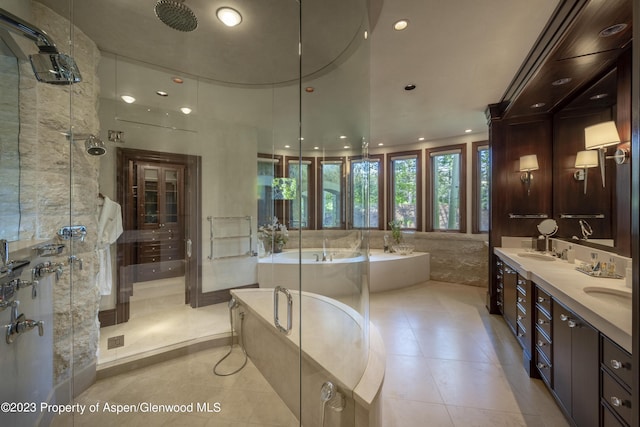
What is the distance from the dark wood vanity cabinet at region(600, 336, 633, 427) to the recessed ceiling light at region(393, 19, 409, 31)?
7.26ft

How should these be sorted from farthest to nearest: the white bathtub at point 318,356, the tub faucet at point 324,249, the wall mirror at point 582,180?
the tub faucet at point 324,249 → the wall mirror at point 582,180 → the white bathtub at point 318,356

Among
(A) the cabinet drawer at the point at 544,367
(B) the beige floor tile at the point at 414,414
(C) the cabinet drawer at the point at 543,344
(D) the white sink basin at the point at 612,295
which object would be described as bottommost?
(B) the beige floor tile at the point at 414,414

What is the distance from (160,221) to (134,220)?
10.2 inches

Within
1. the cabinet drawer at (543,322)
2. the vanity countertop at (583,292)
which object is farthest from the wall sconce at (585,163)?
the cabinet drawer at (543,322)

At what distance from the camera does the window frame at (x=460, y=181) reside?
441 centimetres

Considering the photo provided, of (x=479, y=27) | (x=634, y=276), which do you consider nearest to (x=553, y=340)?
(x=634, y=276)

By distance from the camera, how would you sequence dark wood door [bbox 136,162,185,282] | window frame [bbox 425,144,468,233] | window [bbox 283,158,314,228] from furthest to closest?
window frame [bbox 425,144,468,233] → window [bbox 283,158,314,228] → dark wood door [bbox 136,162,185,282]

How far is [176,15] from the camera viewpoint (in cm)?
176

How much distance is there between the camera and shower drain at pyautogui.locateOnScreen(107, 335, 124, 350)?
2.02 metres

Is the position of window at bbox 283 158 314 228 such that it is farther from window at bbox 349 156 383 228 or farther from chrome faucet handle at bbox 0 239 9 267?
chrome faucet handle at bbox 0 239 9 267

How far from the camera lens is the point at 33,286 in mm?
1239

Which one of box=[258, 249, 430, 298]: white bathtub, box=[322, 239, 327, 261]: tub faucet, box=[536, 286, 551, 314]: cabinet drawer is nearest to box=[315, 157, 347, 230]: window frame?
box=[322, 239, 327, 261]: tub faucet

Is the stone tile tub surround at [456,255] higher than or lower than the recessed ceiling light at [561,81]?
lower

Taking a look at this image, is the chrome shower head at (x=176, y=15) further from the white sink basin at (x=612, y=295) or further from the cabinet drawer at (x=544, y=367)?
the cabinet drawer at (x=544, y=367)
